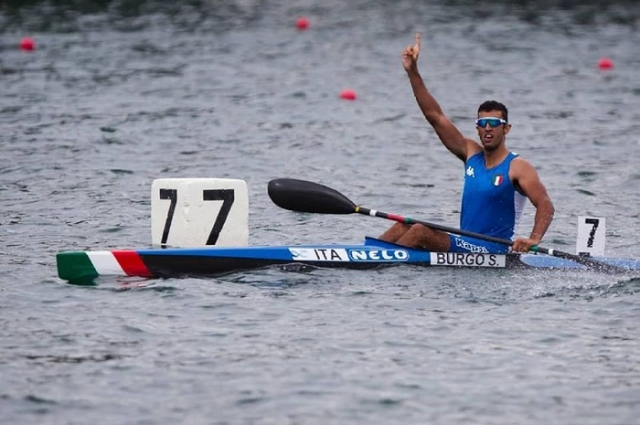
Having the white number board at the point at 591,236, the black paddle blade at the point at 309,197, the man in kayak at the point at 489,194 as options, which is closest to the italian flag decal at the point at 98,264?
the black paddle blade at the point at 309,197

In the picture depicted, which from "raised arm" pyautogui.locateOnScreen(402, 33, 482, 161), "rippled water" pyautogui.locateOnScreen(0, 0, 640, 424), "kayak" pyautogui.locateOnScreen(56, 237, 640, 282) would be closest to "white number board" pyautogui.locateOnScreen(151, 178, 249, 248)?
"kayak" pyautogui.locateOnScreen(56, 237, 640, 282)

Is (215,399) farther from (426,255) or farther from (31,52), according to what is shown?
(31,52)

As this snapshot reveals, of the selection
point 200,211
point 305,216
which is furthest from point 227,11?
point 200,211

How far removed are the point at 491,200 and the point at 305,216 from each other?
3.84 meters

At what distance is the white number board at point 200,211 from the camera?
492 inches

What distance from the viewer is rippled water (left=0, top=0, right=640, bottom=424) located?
938cm

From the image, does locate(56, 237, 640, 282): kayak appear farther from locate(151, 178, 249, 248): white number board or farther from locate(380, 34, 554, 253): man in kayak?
locate(151, 178, 249, 248): white number board

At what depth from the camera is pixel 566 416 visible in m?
8.89

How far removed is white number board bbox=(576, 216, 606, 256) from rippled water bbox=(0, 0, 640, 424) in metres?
0.26

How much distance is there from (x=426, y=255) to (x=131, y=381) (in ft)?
11.8

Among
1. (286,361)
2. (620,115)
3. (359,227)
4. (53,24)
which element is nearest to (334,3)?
(53,24)

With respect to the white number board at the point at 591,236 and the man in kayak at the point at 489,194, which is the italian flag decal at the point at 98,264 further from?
the white number board at the point at 591,236

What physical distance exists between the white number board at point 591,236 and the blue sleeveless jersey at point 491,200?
1.99 ft

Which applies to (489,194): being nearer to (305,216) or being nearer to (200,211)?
(200,211)
